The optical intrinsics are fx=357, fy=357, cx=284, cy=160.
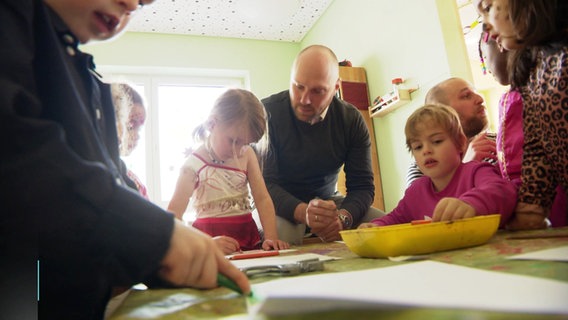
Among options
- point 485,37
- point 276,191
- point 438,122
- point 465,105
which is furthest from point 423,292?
point 465,105

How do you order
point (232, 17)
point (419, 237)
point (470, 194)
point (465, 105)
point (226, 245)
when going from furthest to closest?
point (232, 17) → point (465, 105) → point (226, 245) → point (470, 194) → point (419, 237)

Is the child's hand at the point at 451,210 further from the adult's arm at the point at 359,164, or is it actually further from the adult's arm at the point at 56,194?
the adult's arm at the point at 359,164

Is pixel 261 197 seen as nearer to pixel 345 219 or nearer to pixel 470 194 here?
pixel 345 219

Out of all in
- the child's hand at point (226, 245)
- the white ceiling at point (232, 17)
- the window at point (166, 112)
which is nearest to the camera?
the child's hand at point (226, 245)

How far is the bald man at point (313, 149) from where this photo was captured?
145cm

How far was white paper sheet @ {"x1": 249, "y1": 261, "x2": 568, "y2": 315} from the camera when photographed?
0.77 feet

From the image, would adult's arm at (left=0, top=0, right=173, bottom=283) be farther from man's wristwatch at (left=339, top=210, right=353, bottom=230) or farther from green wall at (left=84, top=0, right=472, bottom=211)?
green wall at (left=84, top=0, right=472, bottom=211)

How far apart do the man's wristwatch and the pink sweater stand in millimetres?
344

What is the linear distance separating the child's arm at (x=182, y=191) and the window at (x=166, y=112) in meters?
2.02

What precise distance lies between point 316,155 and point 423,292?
1.27 meters

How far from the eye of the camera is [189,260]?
33 centimetres

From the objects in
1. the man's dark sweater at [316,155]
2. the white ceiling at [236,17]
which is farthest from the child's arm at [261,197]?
the white ceiling at [236,17]

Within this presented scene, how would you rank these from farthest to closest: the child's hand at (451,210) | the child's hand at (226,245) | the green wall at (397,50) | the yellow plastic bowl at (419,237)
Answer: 1. the green wall at (397,50)
2. the child's hand at (226,245)
3. the child's hand at (451,210)
4. the yellow plastic bowl at (419,237)

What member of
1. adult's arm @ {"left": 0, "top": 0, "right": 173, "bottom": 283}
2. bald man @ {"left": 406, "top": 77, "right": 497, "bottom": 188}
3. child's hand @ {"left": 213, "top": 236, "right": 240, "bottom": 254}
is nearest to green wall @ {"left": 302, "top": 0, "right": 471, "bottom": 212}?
bald man @ {"left": 406, "top": 77, "right": 497, "bottom": 188}
